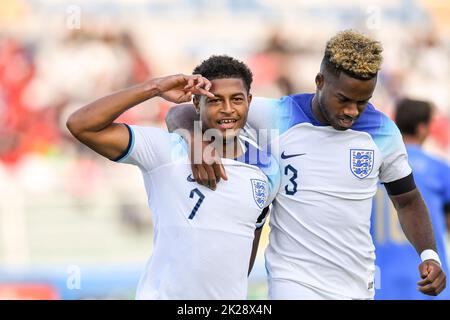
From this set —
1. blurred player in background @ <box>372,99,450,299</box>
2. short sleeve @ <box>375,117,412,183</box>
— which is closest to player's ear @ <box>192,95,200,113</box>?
short sleeve @ <box>375,117,412,183</box>

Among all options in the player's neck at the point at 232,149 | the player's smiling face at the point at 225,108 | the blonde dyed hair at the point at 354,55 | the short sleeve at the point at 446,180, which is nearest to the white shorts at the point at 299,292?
the player's neck at the point at 232,149

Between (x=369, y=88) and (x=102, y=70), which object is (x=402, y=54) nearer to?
(x=102, y=70)

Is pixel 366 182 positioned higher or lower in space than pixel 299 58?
lower

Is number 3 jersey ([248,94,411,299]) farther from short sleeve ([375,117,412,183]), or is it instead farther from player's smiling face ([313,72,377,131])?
player's smiling face ([313,72,377,131])

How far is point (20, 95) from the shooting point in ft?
39.1

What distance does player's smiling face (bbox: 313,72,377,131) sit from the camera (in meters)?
4.31

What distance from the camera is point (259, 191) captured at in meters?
4.25

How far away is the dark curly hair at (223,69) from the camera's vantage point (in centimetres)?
430

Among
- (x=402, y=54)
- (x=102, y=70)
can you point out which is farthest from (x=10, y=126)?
(x=402, y=54)

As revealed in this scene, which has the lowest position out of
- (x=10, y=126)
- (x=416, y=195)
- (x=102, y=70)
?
(x=416, y=195)

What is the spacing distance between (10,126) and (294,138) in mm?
7888

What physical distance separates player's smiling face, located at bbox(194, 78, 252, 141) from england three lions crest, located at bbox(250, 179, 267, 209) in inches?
10.4
